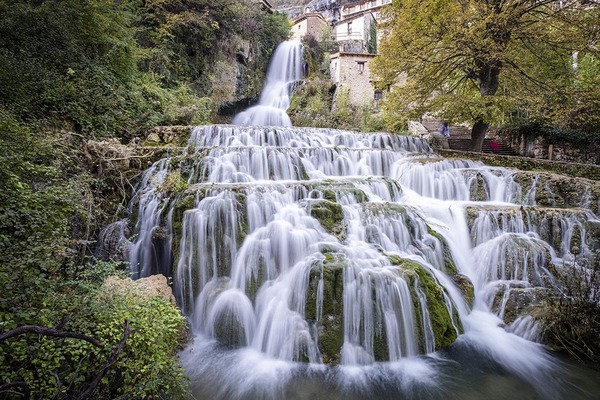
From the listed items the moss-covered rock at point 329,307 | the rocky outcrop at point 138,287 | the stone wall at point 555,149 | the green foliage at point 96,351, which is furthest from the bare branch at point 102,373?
the stone wall at point 555,149

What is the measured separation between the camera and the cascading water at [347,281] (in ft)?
15.2

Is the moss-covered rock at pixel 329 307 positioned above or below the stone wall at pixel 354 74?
below

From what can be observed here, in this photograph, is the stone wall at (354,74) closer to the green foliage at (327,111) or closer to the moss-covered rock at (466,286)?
the green foliage at (327,111)

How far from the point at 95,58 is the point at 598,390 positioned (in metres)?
15.0

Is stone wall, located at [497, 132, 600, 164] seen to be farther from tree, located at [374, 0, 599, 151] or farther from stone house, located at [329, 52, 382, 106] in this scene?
stone house, located at [329, 52, 382, 106]

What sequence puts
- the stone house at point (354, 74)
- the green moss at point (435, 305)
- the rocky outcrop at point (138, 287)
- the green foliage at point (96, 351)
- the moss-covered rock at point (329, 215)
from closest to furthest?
the green foliage at point (96, 351)
the rocky outcrop at point (138, 287)
the green moss at point (435, 305)
the moss-covered rock at point (329, 215)
the stone house at point (354, 74)

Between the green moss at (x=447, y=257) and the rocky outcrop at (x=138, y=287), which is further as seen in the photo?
the green moss at (x=447, y=257)

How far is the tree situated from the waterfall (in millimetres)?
9576

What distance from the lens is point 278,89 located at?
23750mm

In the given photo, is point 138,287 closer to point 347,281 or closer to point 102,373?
point 102,373

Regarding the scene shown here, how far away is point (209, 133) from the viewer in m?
11.6

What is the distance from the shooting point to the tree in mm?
10312

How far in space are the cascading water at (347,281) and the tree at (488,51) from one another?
4.67m

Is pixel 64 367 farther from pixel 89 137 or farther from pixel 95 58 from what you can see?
pixel 95 58
